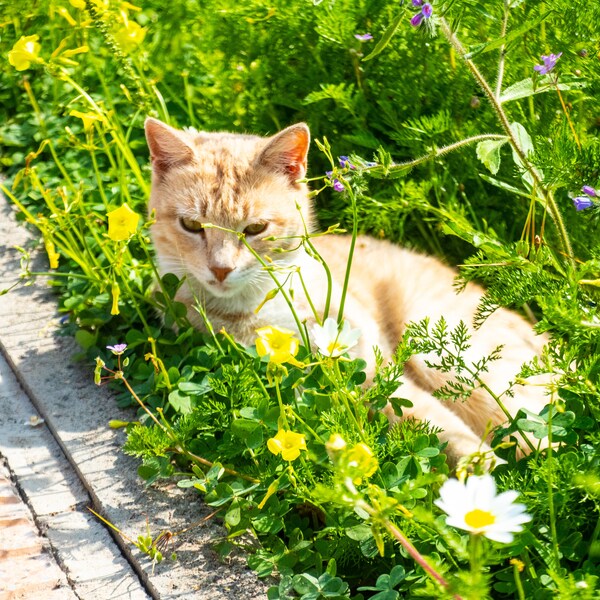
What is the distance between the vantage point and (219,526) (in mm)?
2223

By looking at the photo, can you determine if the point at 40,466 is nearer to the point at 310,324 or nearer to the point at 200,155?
the point at 310,324

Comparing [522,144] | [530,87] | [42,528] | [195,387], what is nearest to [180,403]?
[195,387]

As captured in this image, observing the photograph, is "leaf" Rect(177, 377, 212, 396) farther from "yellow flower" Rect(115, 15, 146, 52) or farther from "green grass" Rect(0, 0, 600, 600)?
"yellow flower" Rect(115, 15, 146, 52)

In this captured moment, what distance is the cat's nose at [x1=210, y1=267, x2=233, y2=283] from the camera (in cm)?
262

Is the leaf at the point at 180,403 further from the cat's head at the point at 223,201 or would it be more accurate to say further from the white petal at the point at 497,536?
the white petal at the point at 497,536

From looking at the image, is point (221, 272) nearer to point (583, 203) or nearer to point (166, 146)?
point (166, 146)

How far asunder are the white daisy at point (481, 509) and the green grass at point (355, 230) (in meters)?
0.04

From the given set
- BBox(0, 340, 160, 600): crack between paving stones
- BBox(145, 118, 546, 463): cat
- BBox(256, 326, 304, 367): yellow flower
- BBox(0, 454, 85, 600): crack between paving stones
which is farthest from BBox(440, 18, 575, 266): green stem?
BBox(0, 454, 85, 600): crack between paving stones

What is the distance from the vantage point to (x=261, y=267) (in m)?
2.69

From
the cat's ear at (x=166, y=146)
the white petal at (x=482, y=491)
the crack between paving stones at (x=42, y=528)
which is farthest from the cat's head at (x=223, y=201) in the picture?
the white petal at (x=482, y=491)

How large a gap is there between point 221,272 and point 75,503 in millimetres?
787

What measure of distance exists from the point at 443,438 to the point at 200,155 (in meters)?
1.21

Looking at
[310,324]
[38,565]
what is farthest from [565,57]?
[38,565]

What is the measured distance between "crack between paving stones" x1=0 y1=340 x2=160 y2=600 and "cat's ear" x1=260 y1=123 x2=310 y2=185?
1.05 meters
